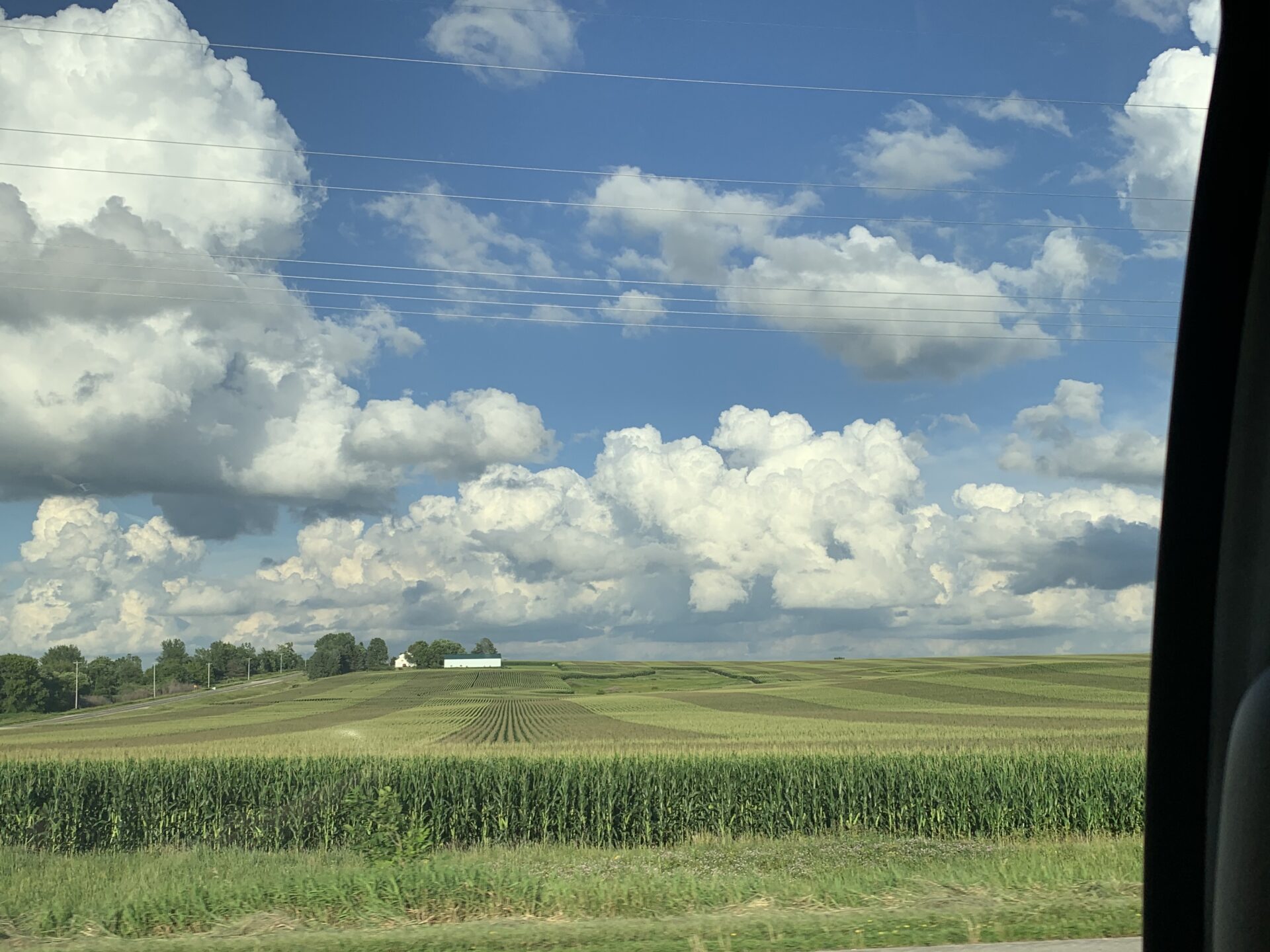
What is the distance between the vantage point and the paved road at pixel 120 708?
1426 inches

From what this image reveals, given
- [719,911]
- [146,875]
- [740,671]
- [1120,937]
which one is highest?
[1120,937]

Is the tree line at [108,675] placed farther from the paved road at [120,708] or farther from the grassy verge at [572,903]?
the grassy verge at [572,903]

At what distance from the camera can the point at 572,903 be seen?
38.2 ft

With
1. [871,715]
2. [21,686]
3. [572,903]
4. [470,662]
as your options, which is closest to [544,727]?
[871,715]

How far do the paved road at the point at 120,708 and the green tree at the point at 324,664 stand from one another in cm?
213

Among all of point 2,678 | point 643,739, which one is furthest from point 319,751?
point 2,678

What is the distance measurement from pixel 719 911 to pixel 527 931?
2295 millimetres

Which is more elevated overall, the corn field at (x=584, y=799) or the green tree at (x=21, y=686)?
the corn field at (x=584, y=799)

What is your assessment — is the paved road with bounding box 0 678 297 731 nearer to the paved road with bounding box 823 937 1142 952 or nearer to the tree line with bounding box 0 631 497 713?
the tree line with bounding box 0 631 497 713

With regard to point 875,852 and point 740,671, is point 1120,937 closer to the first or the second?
point 875,852

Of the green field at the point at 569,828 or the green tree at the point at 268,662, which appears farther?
the green tree at the point at 268,662

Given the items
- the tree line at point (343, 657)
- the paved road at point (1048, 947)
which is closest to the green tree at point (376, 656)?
the tree line at point (343, 657)

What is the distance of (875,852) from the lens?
17.8 meters

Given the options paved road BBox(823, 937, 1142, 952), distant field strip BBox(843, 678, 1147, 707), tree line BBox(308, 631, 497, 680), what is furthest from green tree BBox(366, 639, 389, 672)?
paved road BBox(823, 937, 1142, 952)
